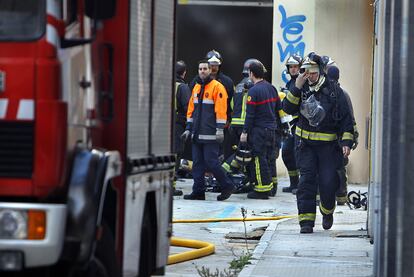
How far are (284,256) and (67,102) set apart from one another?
5193mm

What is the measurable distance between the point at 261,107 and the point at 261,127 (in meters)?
0.32

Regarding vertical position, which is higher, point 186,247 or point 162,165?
point 162,165

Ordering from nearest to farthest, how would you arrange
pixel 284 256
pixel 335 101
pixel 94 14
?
pixel 94 14
pixel 284 256
pixel 335 101

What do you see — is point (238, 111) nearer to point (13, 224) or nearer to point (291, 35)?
point (291, 35)

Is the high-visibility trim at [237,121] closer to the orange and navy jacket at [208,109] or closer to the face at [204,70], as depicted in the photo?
the orange and navy jacket at [208,109]

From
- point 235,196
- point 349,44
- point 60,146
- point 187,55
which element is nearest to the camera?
point 60,146

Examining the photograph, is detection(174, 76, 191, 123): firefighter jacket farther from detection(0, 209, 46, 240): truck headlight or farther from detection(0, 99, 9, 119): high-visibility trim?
detection(0, 209, 46, 240): truck headlight

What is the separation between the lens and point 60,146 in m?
5.77

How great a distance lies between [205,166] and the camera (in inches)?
651

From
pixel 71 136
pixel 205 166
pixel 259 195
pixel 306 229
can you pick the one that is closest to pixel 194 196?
pixel 205 166

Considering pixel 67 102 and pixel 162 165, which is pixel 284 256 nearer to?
pixel 162 165

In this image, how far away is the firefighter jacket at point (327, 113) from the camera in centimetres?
1217

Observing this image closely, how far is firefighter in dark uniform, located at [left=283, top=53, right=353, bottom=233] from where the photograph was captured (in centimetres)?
1215

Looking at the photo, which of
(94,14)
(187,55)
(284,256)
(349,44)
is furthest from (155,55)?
(187,55)
